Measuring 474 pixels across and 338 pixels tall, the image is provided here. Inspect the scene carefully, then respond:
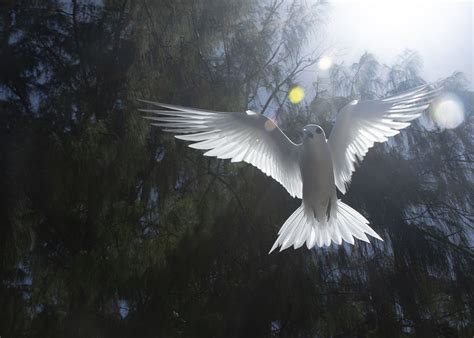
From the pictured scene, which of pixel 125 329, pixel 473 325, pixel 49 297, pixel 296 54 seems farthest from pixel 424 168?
pixel 49 297

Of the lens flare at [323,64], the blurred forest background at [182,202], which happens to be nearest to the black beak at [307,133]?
the blurred forest background at [182,202]

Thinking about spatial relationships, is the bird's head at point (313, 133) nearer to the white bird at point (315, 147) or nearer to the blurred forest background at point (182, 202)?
the white bird at point (315, 147)

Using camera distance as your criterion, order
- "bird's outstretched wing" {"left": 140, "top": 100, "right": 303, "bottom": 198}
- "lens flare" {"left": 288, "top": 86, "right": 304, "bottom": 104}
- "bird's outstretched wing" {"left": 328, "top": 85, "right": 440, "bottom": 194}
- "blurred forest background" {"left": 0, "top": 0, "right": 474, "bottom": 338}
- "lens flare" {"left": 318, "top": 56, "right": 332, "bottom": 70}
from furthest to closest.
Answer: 1. "lens flare" {"left": 318, "top": 56, "right": 332, "bottom": 70}
2. "lens flare" {"left": 288, "top": 86, "right": 304, "bottom": 104}
3. "blurred forest background" {"left": 0, "top": 0, "right": 474, "bottom": 338}
4. "bird's outstretched wing" {"left": 328, "top": 85, "right": 440, "bottom": 194}
5. "bird's outstretched wing" {"left": 140, "top": 100, "right": 303, "bottom": 198}

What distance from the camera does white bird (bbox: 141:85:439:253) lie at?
1.63m

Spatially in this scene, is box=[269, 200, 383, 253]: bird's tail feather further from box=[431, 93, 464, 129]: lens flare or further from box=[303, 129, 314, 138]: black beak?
box=[431, 93, 464, 129]: lens flare

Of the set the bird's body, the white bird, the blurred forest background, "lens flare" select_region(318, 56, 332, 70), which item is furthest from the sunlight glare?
"lens flare" select_region(318, 56, 332, 70)

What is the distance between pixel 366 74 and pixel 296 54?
0.46 meters

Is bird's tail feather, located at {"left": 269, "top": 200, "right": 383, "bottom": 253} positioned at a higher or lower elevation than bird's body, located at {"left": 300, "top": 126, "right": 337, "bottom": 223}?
lower

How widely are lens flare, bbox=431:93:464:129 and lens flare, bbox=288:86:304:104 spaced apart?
2.50 feet

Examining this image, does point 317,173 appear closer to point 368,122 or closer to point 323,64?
point 368,122

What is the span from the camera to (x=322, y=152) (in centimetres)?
163

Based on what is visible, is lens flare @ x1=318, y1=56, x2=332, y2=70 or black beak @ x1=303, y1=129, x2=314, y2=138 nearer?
black beak @ x1=303, y1=129, x2=314, y2=138

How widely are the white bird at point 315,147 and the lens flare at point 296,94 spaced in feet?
3.18

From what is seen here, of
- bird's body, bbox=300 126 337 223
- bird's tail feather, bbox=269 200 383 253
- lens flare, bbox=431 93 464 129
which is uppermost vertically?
lens flare, bbox=431 93 464 129
